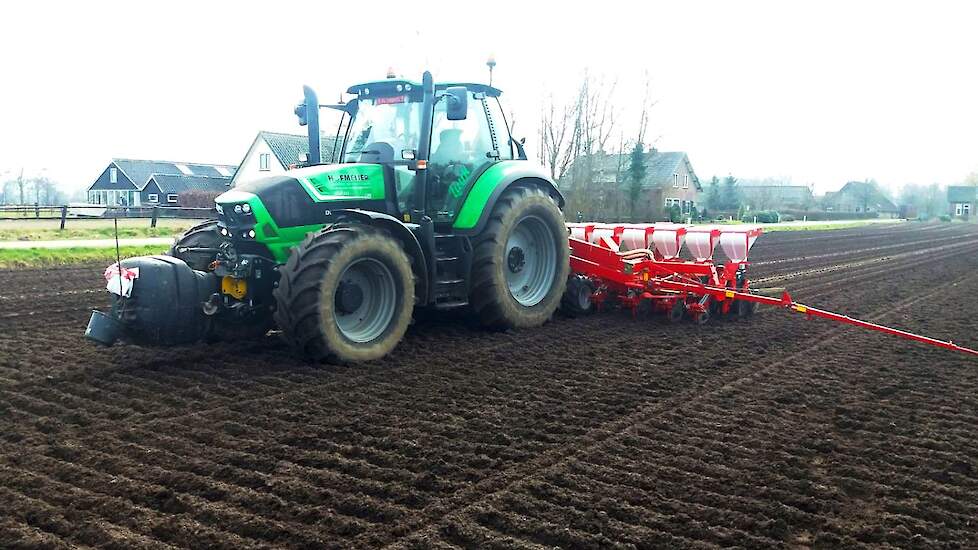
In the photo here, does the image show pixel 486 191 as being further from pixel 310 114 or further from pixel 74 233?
pixel 74 233

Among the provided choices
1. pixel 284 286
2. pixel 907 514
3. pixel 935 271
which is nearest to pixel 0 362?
pixel 284 286

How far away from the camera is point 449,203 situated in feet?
26.5

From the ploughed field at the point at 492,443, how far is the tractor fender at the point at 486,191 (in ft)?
3.70

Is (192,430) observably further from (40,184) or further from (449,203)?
(40,184)

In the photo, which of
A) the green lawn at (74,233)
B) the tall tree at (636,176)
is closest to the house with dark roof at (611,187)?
the tall tree at (636,176)

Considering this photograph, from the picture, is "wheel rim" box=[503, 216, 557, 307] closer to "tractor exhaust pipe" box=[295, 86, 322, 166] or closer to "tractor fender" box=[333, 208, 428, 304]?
"tractor fender" box=[333, 208, 428, 304]

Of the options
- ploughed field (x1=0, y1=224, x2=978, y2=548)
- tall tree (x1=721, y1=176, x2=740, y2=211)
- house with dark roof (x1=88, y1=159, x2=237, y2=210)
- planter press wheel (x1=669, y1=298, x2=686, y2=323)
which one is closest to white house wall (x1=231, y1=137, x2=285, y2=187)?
house with dark roof (x1=88, y1=159, x2=237, y2=210)

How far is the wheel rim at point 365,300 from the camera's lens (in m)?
6.76

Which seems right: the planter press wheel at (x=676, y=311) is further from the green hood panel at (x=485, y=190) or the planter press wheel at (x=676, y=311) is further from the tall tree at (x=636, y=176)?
the tall tree at (x=636, y=176)

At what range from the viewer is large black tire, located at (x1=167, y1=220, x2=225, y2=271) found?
6.95 m

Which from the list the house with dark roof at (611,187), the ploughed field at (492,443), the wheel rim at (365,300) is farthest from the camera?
the house with dark roof at (611,187)

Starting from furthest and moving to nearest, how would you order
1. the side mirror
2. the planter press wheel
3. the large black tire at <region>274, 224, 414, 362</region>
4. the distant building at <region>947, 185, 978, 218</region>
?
the distant building at <region>947, 185, 978, 218</region>
the planter press wheel
the side mirror
the large black tire at <region>274, 224, 414, 362</region>

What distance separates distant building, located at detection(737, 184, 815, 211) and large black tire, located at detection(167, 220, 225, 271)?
209 feet

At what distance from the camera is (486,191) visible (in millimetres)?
8070
